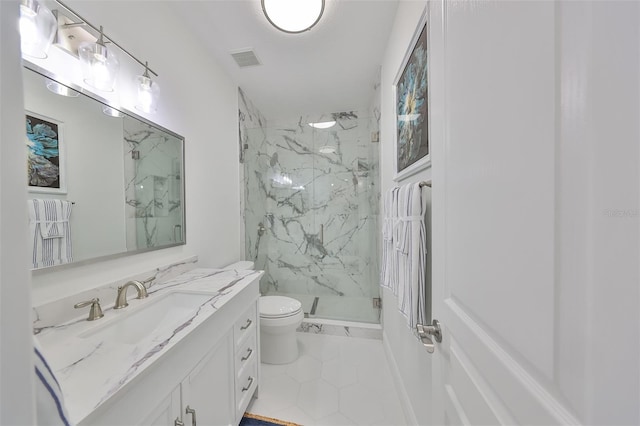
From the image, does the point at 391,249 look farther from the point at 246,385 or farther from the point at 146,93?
the point at 146,93

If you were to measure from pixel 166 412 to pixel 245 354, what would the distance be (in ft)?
2.07

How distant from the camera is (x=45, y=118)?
0.89m

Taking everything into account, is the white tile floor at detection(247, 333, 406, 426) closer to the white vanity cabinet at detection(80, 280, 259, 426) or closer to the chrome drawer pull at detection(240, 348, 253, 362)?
the white vanity cabinet at detection(80, 280, 259, 426)

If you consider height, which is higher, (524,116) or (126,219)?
(524,116)

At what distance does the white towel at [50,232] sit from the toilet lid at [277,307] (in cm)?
125

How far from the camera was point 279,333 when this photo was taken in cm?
186

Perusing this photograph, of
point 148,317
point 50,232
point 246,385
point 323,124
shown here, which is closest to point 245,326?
point 246,385

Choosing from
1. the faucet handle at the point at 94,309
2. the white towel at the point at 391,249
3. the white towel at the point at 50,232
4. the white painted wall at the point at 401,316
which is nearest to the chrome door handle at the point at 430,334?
the white painted wall at the point at 401,316

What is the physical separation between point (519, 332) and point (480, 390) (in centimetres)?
19

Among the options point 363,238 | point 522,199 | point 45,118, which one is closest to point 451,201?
point 522,199

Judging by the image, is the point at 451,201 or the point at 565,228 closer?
the point at 565,228

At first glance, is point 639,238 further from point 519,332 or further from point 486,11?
point 486,11

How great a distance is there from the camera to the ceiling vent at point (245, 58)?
1832mm

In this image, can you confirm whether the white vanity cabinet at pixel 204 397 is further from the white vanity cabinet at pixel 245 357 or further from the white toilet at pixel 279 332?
the white toilet at pixel 279 332
